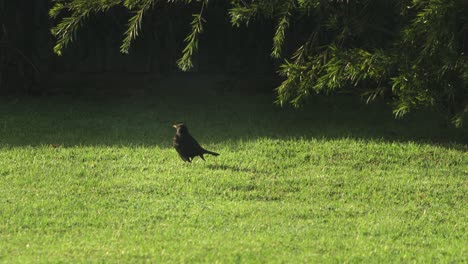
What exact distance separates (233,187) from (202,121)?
12.3 ft

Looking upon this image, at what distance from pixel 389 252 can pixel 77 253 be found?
2081 millimetres

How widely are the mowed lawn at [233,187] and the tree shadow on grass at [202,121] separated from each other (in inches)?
1.1

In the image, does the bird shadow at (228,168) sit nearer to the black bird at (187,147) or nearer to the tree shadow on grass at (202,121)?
the black bird at (187,147)

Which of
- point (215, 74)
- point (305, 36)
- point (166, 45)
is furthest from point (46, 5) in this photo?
point (305, 36)

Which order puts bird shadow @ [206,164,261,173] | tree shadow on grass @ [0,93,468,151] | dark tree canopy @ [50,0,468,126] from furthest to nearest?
1. tree shadow on grass @ [0,93,468,151]
2. bird shadow @ [206,164,261,173]
3. dark tree canopy @ [50,0,468,126]

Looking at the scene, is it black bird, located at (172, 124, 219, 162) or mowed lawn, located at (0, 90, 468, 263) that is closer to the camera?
mowed lawn, located at (0, 90, 468, 263)

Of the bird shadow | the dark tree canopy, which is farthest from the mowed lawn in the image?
the dark tree canopy

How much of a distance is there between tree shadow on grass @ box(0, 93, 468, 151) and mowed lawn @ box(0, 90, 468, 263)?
3 centimetres

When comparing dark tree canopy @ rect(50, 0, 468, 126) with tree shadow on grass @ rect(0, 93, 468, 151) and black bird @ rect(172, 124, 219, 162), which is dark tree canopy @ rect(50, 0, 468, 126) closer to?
black bird @ rect(172, 124, 219, 162)

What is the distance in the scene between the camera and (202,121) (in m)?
11.5

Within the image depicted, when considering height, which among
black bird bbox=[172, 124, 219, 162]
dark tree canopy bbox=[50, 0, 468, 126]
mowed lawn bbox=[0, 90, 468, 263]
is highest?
dark tree canopy bbox=[50, 0, 468, 126]

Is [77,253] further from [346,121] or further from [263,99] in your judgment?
[263,99]

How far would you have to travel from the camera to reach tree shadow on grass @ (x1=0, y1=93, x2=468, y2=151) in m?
10.2

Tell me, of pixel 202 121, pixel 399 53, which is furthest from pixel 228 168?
pixel 202 121
